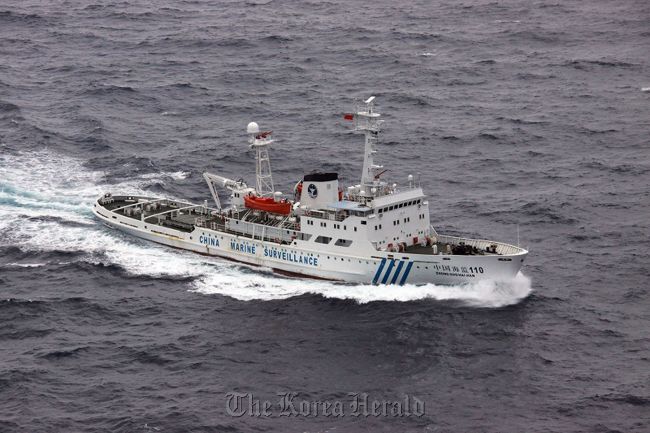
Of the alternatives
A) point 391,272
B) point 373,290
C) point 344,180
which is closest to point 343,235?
point 391,272

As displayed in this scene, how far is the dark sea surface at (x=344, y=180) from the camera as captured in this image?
5897 cm

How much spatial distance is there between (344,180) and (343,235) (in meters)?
18.1

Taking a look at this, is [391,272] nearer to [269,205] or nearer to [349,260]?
[349,260]

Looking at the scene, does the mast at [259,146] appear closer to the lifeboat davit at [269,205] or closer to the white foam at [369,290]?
the lifeboat davit at [269,205]

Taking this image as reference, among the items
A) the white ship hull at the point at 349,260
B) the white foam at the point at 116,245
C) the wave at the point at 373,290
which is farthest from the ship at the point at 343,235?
the white foam at the point at 116,245

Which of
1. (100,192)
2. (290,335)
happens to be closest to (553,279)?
(290,335)

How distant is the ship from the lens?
72.4 m

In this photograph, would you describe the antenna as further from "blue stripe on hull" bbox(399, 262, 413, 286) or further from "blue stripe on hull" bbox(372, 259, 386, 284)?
"blue stripe on hull" bbox(399, 262, 413, 286)

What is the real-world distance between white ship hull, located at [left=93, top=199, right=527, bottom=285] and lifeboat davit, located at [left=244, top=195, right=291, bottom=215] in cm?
272

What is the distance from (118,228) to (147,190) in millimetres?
8288

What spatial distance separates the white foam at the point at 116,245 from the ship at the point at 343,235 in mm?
920

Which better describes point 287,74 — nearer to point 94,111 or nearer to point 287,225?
point 94,111

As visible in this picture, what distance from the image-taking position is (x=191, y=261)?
79.6 metres

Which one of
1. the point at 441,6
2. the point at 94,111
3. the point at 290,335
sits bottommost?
the point at 290,335
